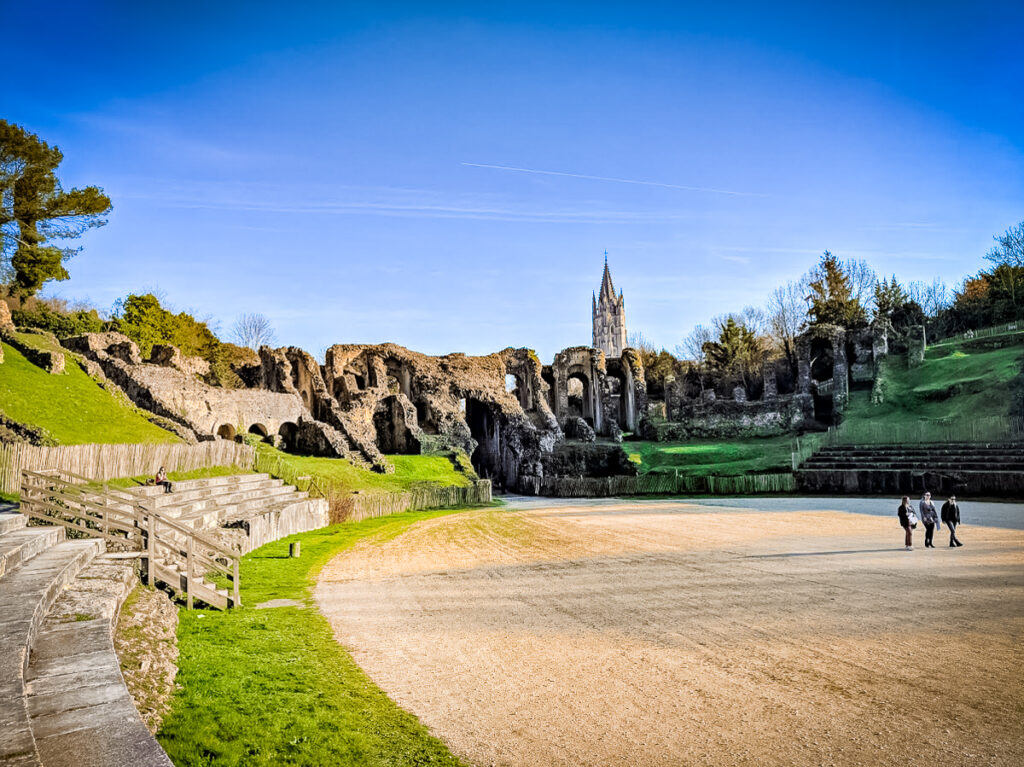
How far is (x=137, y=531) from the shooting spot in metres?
11.1

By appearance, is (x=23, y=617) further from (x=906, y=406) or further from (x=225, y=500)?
(x=906, y=406)

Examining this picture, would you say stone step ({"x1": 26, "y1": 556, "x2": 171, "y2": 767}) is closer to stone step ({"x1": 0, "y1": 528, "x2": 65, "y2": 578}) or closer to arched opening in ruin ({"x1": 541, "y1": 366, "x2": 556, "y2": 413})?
stone step ({"x1": 0, "y1": 528, "x2": 65, "y2": 578})

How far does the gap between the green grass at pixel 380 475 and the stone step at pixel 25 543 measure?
1579 centimetres

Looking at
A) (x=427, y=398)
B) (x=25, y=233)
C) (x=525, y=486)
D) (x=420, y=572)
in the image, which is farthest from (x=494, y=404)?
(x=420, y=572)

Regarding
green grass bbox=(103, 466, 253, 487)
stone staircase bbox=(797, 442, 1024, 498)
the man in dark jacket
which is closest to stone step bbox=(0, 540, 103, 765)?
green grass bbox=(103, 466, 253, 487)

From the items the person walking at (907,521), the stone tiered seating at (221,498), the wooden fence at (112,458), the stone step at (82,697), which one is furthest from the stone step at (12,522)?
the person walking at (907,521)

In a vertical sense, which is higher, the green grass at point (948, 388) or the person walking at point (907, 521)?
the green grass at point (948, 388)

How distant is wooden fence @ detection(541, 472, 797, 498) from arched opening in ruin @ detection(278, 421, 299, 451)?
44.0ft

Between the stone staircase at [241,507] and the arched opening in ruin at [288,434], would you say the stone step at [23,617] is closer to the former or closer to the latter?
the stone staircase at [241,507]

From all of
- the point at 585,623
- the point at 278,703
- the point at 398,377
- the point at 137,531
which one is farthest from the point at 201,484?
the point at 398,377

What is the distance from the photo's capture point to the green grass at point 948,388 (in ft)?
118

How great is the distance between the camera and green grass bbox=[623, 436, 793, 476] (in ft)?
114

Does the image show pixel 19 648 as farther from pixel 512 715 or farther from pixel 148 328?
pixel 148 328

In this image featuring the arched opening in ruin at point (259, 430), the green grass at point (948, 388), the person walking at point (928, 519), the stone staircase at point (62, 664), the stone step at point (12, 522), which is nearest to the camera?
the stone staircase at point (62, 664)
